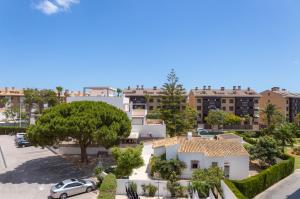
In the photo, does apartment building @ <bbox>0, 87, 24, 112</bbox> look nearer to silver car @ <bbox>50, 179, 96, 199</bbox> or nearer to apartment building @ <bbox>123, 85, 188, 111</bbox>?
apartment building @ <bbox>123, 85, 188, 111</bbox>

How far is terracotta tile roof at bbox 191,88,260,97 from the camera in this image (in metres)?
109

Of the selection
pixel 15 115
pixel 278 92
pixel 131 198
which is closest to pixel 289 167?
pixel 131 198

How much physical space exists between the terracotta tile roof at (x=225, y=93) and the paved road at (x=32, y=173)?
224ft

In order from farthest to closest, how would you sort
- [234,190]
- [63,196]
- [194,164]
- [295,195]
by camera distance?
[194,164]
[295,195]
[63,196]
[234,190]

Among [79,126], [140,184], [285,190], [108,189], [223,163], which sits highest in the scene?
[79,126]

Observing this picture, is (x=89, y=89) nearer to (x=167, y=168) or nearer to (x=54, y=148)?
(x=54, y=148)

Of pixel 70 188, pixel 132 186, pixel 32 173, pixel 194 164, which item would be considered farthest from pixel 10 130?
pixel 194 164

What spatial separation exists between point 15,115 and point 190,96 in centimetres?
6413

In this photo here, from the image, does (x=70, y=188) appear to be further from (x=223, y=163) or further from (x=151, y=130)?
(x=151, y=130)

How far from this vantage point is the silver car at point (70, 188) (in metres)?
31.1

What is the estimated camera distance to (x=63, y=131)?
3922 cm

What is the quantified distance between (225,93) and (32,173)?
84379 mm

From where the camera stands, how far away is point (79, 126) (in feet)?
130

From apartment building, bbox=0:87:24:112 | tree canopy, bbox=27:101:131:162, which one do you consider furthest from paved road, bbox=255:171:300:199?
apartment building, bbox=0:87:24:112
